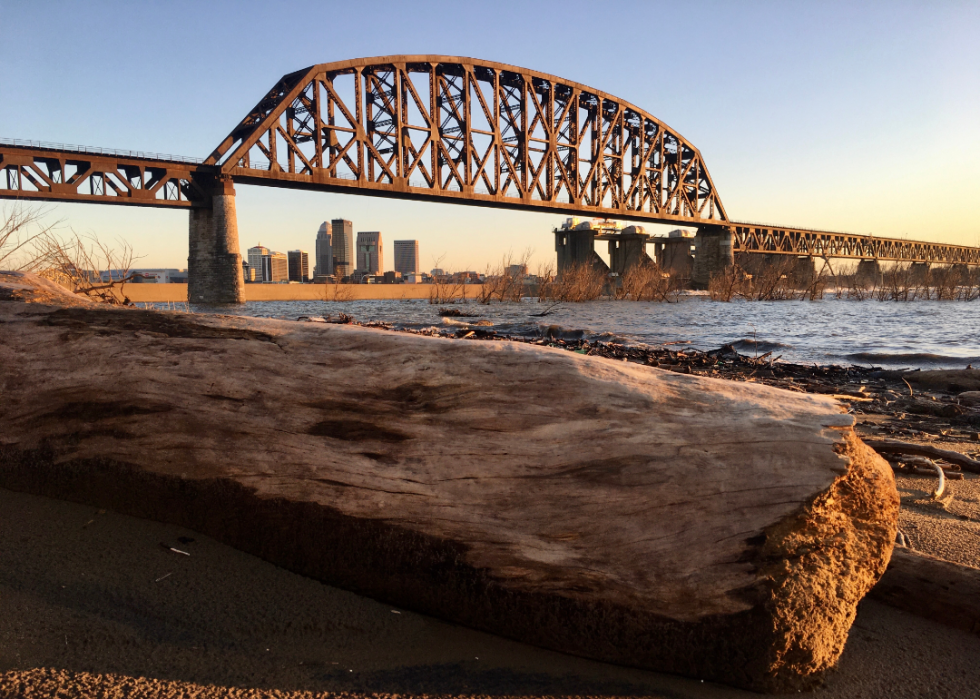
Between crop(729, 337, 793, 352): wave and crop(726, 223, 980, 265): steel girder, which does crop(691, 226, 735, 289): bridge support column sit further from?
crop(729, 337, 793, 352): wave

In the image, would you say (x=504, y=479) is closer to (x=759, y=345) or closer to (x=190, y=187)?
(x=759, y=345)

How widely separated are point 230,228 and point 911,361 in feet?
110

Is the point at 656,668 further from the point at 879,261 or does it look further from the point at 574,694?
the point at 879,261

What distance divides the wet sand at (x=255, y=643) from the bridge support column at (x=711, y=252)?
57.6m

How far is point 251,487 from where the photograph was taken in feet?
5.65

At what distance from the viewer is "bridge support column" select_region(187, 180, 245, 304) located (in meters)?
32.7

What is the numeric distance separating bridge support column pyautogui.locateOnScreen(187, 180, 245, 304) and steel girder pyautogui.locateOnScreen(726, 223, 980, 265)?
151 ft

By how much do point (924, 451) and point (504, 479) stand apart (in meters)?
2.26

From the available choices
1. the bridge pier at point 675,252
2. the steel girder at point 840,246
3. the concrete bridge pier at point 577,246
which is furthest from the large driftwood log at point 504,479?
the bridge pier at point 675,252

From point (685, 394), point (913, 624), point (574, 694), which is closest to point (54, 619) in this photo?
point (574, 694)

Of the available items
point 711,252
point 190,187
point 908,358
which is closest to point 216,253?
point 190,187

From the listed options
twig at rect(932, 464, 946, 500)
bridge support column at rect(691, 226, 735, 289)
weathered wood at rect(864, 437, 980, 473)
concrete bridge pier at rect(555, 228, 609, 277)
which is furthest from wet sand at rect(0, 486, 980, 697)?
bridge support column at rect(691, 226, 735, 289)

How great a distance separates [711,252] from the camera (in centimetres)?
5647

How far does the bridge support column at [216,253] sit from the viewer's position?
3266 centimetres
